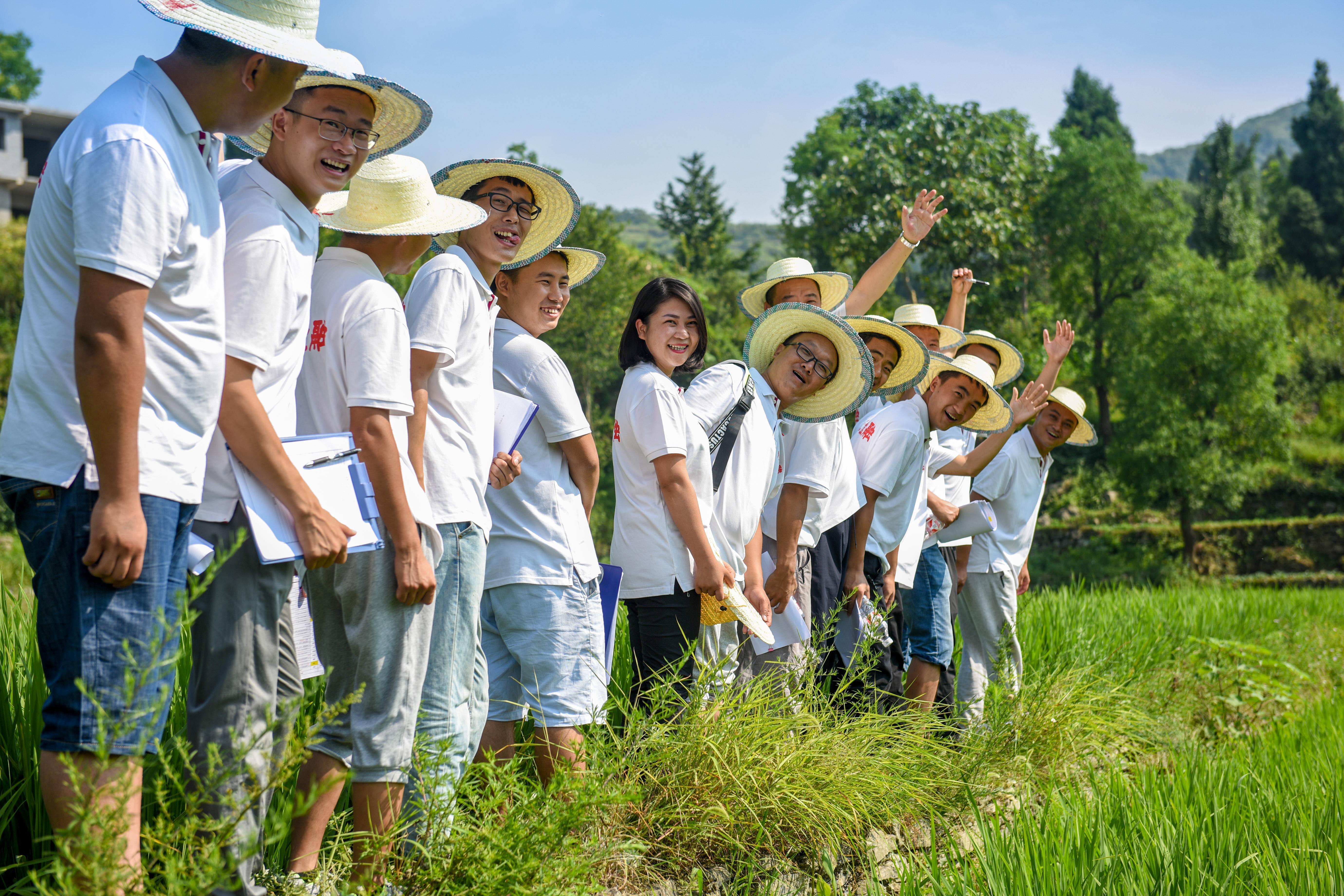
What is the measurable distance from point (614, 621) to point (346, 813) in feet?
3.16

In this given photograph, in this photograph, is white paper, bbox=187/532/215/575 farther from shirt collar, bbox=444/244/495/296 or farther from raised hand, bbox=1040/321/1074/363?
raised hand, bbox=1040/321/1074/363

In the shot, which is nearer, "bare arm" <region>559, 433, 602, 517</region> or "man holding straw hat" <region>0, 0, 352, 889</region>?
"man holding straw hat" <region>0, 0, 352, 889</region>

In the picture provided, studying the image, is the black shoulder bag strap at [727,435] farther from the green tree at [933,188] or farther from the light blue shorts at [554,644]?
the green tree at [933,188]

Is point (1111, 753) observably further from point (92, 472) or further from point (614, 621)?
point (92, 472)

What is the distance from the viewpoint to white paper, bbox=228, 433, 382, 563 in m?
2.01

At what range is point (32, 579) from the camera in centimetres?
173

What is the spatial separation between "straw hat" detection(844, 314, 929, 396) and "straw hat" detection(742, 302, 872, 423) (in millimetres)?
355

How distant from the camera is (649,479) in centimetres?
350

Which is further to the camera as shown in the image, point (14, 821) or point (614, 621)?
point (614, 621)

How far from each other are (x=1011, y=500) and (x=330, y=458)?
424 cm

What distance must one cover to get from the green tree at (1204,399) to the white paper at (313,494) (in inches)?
817

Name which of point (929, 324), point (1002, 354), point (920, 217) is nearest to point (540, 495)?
point (920, 217)

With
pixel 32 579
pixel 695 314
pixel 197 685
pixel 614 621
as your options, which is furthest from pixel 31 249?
pixel 695 314

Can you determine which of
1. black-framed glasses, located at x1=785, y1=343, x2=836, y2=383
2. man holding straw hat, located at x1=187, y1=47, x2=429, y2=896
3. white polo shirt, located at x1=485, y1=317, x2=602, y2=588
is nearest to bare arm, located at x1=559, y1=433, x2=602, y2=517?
white polo shirt, located at x1=485, y1=317, x2=602, y2=588
